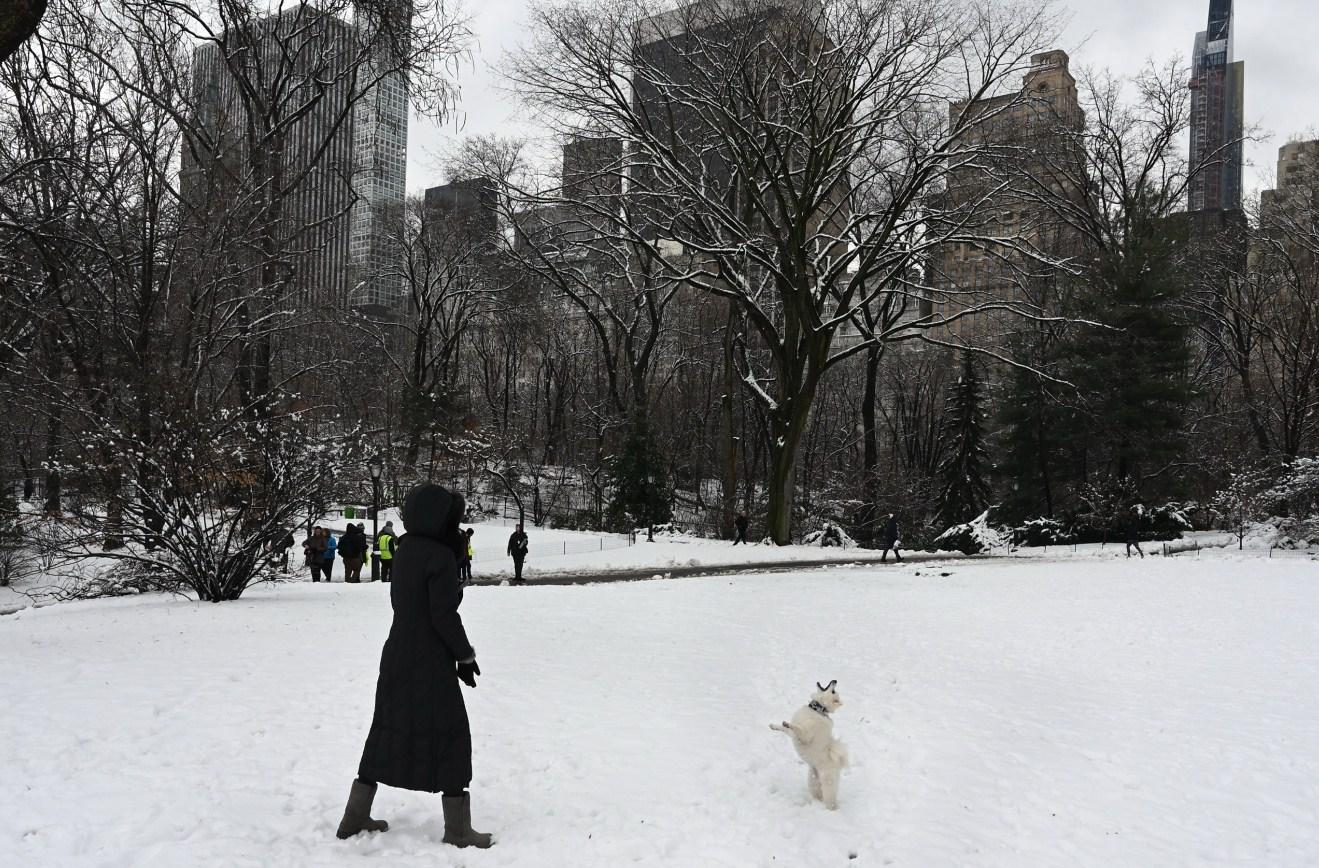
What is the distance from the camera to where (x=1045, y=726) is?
823cm

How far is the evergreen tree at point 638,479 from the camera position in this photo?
1415 inches

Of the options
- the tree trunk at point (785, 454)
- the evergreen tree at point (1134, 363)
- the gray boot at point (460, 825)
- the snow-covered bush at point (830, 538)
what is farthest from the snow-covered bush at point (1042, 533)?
the gray boot at point (460, 825)

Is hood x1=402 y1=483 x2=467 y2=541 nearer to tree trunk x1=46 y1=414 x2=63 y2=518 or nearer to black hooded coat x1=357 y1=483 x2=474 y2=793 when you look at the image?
black hooded coat x1=357 y1=483 x2=474 y2=793

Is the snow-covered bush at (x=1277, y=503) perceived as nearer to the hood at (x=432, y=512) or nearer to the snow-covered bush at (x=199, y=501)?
the snow-covered bush at (x=199, y=501)

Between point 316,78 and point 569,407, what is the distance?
42.2 m

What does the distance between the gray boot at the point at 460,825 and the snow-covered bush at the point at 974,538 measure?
27853 millimetres

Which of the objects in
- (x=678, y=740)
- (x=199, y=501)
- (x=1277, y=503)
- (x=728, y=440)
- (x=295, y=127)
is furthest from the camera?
(x=728, y=440)

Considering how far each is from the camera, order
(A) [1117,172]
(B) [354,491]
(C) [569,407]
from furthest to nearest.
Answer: (C) [569,407], (A) [1117,172], (B) [354,491]

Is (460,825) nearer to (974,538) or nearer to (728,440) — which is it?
(974,538)

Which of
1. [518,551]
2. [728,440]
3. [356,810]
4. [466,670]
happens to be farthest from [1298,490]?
[356,810]

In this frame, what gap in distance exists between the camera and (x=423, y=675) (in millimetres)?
4742

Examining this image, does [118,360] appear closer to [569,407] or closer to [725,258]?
[725,258]

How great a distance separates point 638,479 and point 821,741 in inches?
1183

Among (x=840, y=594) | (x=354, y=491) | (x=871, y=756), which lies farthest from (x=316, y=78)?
(x=871, y=756)
